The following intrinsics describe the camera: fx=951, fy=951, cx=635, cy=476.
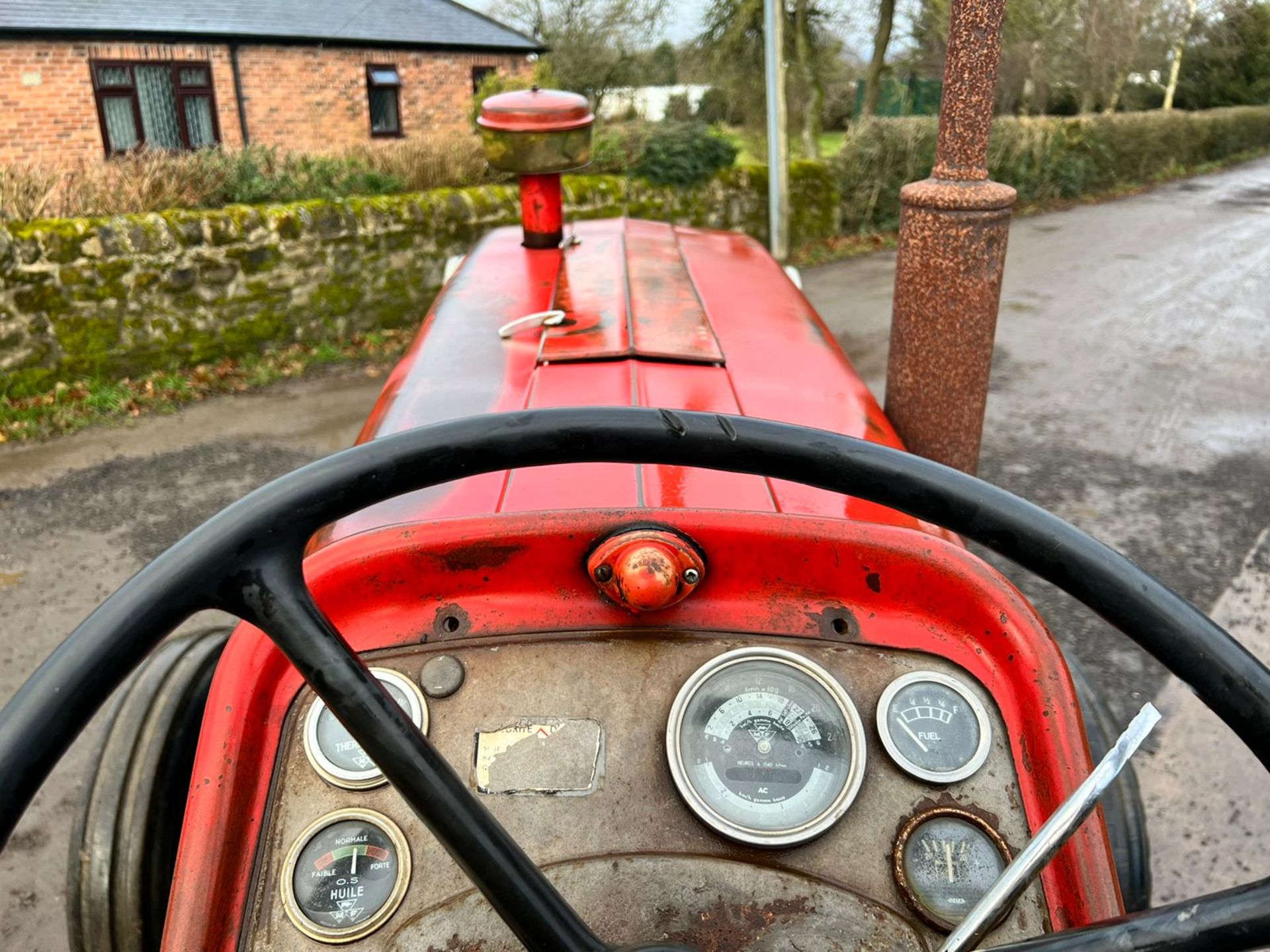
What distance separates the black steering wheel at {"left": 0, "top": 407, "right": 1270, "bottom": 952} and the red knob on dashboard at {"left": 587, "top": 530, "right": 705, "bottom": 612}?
49 centimetres

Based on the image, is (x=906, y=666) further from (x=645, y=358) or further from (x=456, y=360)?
(x=456, y=360)

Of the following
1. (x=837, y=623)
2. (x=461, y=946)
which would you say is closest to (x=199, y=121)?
(x=837, y=623)

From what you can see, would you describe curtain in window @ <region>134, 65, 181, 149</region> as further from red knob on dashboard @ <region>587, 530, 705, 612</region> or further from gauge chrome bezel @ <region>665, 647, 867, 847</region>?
gauge chrome bezel @ <region>665, 647, 867, 847</region>

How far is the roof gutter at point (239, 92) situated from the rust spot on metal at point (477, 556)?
15611 millimetres

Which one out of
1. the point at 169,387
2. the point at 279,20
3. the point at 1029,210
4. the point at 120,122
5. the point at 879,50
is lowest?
the point at 169,387

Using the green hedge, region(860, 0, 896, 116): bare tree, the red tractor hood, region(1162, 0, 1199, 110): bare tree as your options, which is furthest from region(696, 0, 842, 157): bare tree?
region(1162, 0, 1199, 110): bare tree

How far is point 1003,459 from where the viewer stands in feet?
17.0

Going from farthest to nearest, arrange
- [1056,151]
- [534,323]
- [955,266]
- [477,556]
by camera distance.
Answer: [1056,151], [534,323], [955,266], [477,556]

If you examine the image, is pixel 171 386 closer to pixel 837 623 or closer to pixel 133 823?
pixel 133 823

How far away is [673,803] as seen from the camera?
49.1 inches

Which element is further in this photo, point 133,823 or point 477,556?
point 133,823

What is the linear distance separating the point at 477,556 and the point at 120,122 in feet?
53.3

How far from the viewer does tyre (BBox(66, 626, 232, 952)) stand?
1.55 meters

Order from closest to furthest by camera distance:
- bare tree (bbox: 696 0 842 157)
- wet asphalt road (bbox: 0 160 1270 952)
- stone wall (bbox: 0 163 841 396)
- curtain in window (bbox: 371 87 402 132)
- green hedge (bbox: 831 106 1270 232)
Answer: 1. wet asphalt road (bbox: 0 160 1270 952)
2. stone wall (bbox: 0 163 841 396)
3. green hedge (bbox: 831 106 1270 232)
4. bare tree (bbox: 696 0 842 157)
5. curtain in window (bbox: 371 87 402 132)
